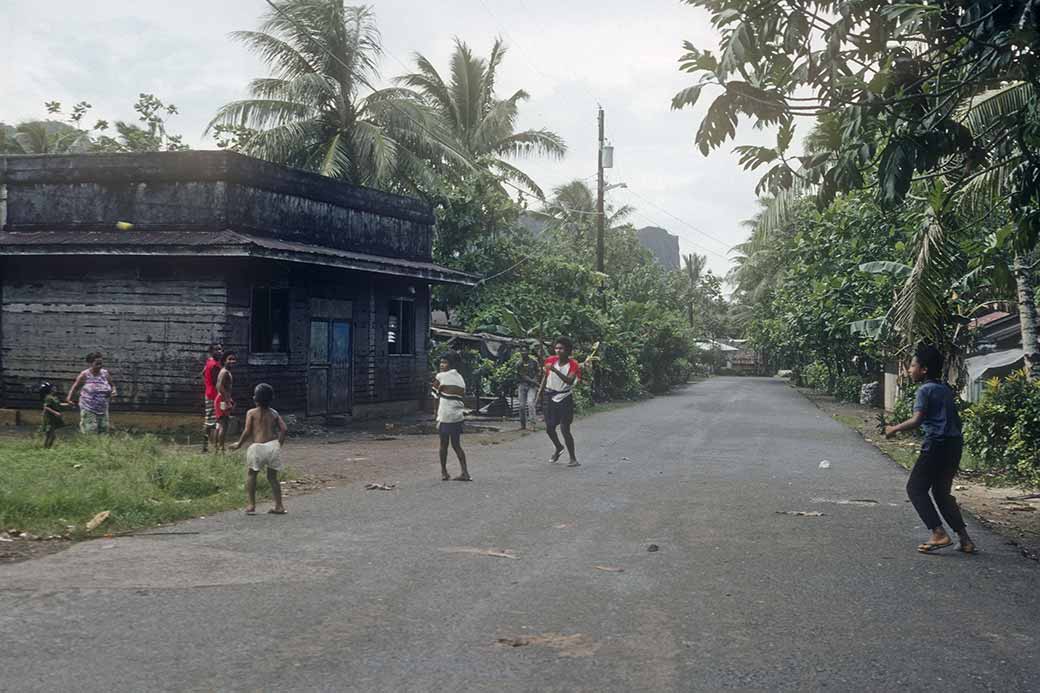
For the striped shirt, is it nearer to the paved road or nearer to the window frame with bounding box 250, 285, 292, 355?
the paved road

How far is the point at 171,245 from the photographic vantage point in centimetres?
1755

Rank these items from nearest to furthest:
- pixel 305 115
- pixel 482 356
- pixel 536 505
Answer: pixel 536 505 < pixel 482 356 < pixel 305 115

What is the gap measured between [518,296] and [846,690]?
1009 inches

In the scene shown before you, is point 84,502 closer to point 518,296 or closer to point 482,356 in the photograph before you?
point 482,356

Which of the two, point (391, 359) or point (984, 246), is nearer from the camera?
point (984, 246)

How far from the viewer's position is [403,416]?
24219mm

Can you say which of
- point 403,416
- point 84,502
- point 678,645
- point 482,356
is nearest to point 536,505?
point 84,502

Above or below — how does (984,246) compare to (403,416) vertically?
above

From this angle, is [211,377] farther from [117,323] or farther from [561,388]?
[561,388]

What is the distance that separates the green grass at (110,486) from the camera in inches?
370

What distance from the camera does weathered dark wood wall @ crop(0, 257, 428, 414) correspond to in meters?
18.5

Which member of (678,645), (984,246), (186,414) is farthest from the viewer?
(186,414)

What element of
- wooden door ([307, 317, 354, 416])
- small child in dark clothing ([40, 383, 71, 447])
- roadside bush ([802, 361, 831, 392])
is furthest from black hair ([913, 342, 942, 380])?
roadside bush ([802, 361, 831, 392])

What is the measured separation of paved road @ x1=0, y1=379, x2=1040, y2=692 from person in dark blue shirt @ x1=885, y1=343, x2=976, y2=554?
33cm
